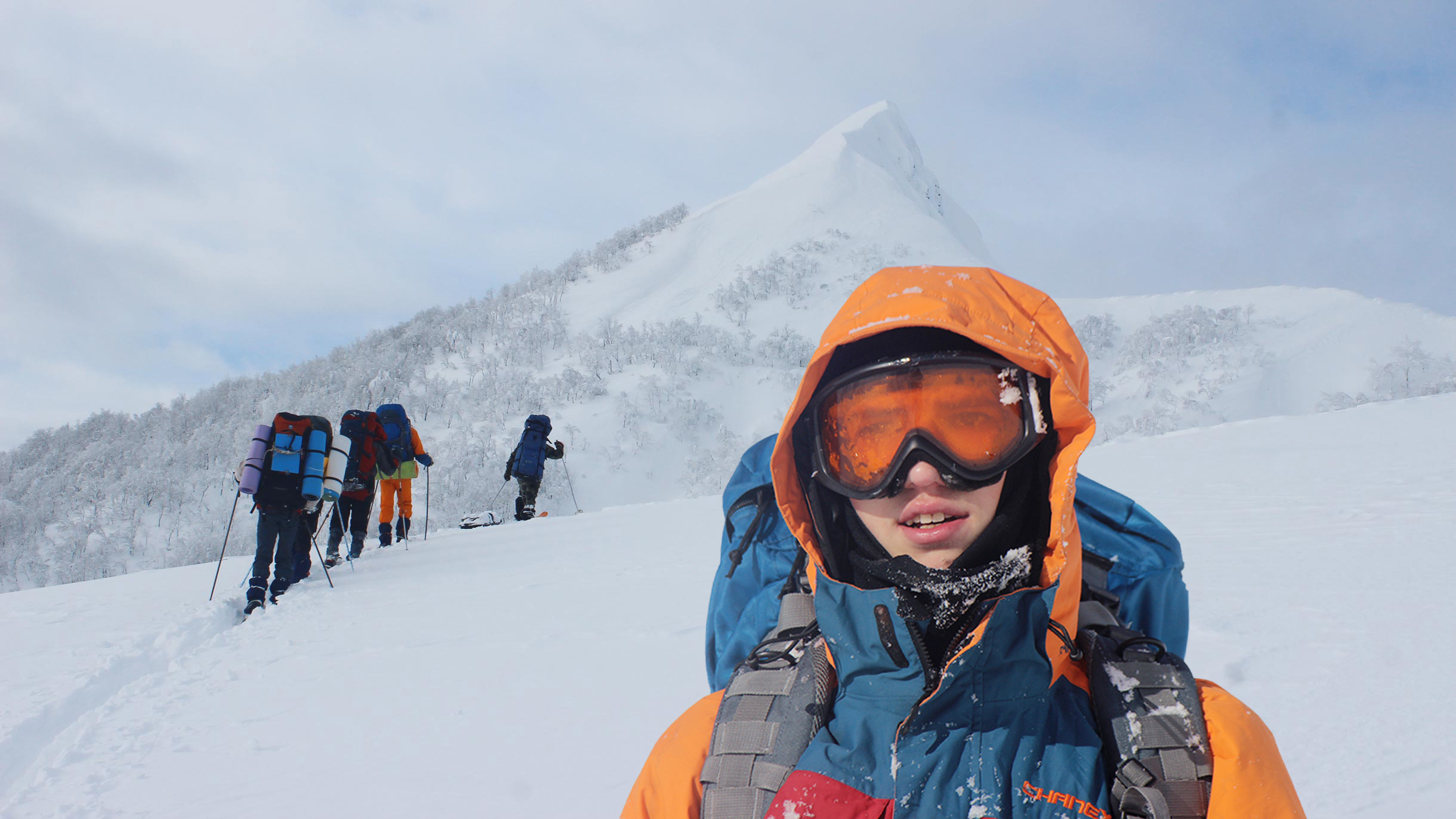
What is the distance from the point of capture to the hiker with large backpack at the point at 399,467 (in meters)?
10.1

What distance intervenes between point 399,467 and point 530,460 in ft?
9.13

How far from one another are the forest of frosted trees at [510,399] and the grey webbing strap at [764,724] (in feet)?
82.7

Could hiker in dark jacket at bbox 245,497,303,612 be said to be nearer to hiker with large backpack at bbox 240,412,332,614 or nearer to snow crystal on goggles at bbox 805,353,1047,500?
hiker with large backpack at bbox 240,412,332,614

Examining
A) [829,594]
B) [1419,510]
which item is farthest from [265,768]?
[1419,510]

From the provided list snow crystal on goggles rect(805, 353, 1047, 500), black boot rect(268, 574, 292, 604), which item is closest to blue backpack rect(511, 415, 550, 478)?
black boot rect(268, 574, 292, 604)

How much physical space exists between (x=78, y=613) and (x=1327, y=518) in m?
11.1

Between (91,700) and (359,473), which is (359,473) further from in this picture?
(91,700)

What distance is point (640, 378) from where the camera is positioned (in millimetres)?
32719

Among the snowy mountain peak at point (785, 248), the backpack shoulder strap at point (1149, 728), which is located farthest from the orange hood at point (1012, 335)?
the snowy mountain peak at point (785, 248)

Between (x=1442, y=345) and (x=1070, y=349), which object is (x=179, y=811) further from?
(x=1442, y=345)

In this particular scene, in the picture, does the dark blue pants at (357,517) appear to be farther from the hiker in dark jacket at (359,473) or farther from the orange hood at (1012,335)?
the orange hood at (1012,335)

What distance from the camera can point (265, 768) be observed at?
3160mm

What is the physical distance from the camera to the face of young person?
147 cm

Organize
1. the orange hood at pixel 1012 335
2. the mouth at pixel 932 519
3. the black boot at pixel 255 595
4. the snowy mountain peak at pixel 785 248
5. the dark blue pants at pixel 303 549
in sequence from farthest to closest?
the snowy mountain peak at pixel 785 248 < the dark blue pants at pixel 303 549 < the black boot at pixel 255 595 < the mouth at pixel 932 519 < the orange hood at pixel 1012 335
